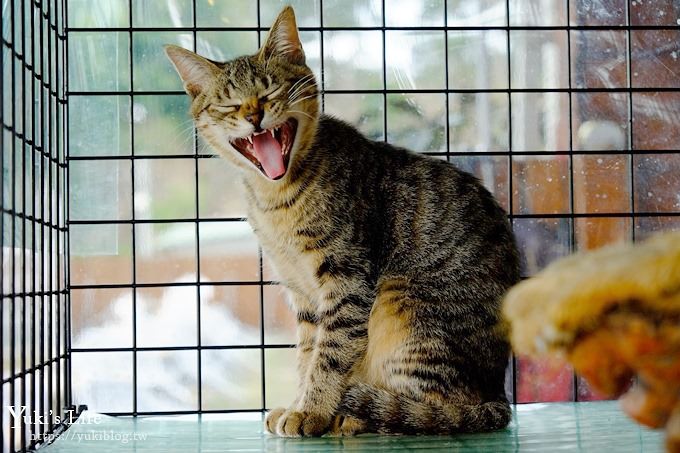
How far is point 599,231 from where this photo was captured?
2957 millimetres

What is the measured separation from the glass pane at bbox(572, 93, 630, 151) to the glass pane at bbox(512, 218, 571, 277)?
29cm

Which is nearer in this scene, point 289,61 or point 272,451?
point 272,451

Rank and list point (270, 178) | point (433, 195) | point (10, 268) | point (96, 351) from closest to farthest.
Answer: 1. point (10, 268)
2. point (270, 178)
3. point (433, 195)
4. point (96, 351)

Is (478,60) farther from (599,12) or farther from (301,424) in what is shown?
(301,424)

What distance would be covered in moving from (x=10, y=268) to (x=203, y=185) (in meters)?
0.94

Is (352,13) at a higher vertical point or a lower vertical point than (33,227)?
higher

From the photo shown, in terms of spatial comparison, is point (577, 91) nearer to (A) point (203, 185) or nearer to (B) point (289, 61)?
(B) point (289, 61)

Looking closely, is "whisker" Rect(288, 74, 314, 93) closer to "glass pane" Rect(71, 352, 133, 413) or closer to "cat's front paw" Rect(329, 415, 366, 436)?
"cat's front paw" Rect(329, 415, 366, 436)

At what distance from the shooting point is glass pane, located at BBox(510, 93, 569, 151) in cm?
294

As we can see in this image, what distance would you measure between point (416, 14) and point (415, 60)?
0.15 metres

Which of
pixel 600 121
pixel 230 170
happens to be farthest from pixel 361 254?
Result: pixel 600 121

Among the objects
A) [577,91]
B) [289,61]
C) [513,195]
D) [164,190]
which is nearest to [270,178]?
[289,61]

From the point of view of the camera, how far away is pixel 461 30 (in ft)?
9.47

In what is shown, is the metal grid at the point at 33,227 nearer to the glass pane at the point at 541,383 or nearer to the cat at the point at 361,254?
the cat at the point at 361,254
